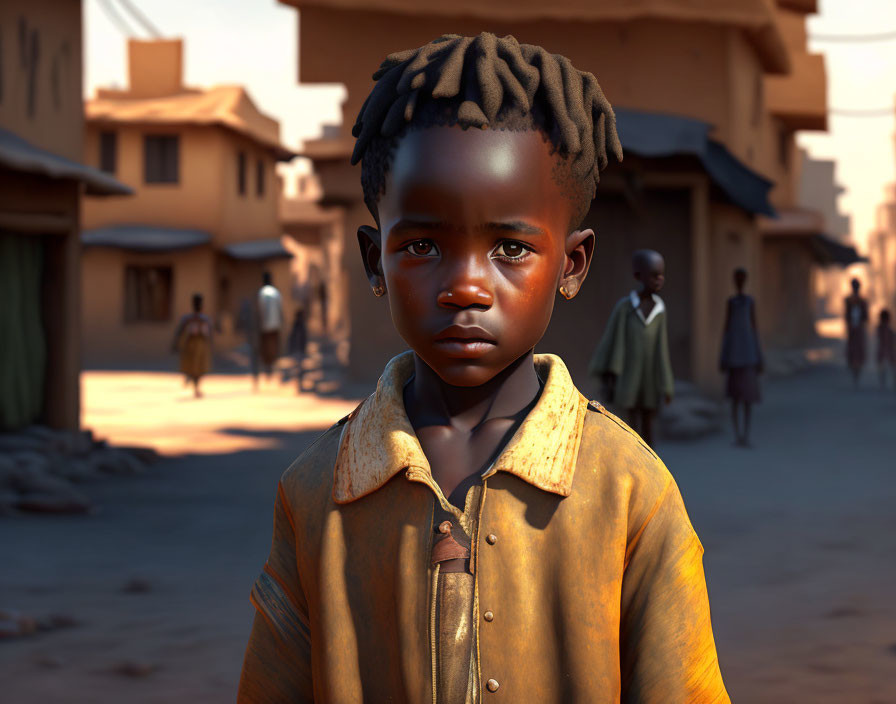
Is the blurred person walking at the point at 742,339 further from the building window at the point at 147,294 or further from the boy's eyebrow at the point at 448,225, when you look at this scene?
the building window at the point at 147,294

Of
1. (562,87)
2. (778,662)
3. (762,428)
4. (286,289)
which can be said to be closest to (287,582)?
(562,87)

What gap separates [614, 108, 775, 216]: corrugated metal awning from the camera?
11.5 metres

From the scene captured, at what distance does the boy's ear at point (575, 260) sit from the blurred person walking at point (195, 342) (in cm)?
1354

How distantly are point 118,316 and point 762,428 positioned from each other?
17.2 m

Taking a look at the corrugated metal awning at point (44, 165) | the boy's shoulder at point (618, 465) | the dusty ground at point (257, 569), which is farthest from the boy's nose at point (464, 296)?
the corrugated metal awning at point (44, 165)

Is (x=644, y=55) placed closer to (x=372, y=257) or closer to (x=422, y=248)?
(x=372, y=257)

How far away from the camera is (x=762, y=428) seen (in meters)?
11.6

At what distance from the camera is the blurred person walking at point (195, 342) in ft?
49.2

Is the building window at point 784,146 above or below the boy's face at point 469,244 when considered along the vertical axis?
above

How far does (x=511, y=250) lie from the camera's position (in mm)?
1357

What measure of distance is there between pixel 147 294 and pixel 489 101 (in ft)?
84.1

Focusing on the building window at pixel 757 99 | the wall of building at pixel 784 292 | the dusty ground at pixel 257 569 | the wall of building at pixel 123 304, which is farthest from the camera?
the wall of building at pixel 123 304

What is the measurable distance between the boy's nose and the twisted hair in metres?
0.19

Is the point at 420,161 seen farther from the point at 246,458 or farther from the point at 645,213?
the point at 645,213
